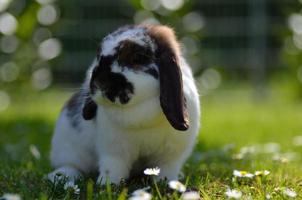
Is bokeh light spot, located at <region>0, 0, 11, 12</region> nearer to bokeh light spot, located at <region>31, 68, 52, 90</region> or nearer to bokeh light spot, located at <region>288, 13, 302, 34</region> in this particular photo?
bokeh light spot, located at <region>31, 68, 52, 90</region>

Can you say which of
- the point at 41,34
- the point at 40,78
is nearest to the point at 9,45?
the point at 41,34

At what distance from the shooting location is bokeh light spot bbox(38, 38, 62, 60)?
740 cm

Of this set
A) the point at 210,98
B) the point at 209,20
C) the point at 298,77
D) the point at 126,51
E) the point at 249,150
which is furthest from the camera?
the point at 209,20

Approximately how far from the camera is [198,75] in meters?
8.56

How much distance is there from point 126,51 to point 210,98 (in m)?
7.12

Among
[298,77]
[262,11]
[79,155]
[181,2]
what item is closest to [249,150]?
[79,155]

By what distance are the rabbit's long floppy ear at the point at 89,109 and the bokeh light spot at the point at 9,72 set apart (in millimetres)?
4321

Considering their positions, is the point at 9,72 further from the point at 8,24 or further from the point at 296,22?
the point at 296,22

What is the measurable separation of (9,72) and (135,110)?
4848 millimetres

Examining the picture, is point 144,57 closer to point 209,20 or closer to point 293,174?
point 293,174

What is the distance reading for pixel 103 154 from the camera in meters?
3.12

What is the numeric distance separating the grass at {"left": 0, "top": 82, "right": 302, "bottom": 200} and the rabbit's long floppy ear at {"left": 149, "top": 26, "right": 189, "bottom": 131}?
0.28 m

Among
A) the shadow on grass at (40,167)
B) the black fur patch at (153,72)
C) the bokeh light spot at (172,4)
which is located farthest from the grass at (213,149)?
the bokeh light spot at (172,4)

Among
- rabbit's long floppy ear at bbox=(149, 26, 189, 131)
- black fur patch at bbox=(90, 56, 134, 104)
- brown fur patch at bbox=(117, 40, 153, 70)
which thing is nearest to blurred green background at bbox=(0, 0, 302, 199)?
rabbit's long floppy ear at bbox=(149, 26, 189, 131)
